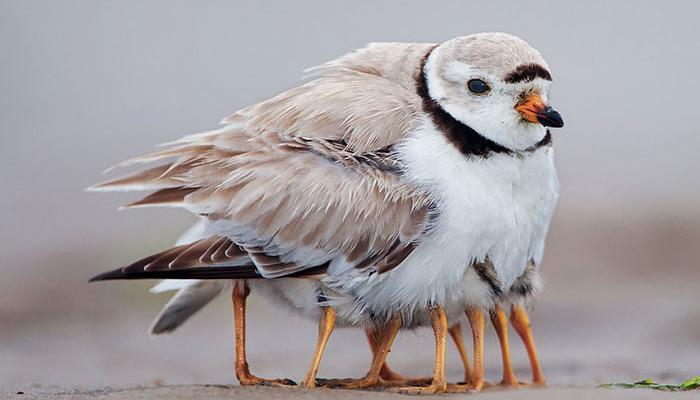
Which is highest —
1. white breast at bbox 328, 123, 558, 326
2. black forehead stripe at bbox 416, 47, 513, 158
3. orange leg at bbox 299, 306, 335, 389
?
black forehead stripe at bbox 416, 47, 513, 158

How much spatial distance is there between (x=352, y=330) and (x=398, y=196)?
4.02 metres

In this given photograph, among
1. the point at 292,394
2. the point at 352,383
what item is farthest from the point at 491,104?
the point at 292,394

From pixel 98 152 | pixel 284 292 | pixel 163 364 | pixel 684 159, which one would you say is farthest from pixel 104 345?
pixel 684 159

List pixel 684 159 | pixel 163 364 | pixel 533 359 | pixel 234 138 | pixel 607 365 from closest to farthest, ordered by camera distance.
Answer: pixel 234 138
pixel 533 359
pixel 607 365
pixel 163 364
pixel 684 159

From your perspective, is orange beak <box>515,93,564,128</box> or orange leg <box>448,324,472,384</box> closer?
orange beak <box>515,93,564,128</box>

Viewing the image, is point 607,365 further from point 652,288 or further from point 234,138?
point 234,138

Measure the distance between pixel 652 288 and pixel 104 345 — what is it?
4.35m

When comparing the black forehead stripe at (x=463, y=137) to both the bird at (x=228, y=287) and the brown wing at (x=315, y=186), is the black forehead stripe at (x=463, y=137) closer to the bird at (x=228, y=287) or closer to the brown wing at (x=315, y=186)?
the brown wing at (x=315, y=186)

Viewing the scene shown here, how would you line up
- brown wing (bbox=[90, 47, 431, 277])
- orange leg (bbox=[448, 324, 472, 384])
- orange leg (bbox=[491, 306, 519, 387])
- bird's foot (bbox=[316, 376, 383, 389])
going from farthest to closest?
orange leg (bbox=[448, 324, 472, 384]) → orange leg (bbox=[491, 306, 519, 387]) → bird's foot (bbox=[316, 376, 383, 389]) → brown wing (bbox=[90, 47, 431, 277])

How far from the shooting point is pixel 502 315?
809cm

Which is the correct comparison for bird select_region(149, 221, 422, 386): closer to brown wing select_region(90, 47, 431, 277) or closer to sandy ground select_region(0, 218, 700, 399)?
brown wing select_region(90, 47, 431, 277)

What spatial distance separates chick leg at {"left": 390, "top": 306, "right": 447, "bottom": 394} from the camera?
7.29 meters

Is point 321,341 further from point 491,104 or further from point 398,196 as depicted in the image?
point 491,104

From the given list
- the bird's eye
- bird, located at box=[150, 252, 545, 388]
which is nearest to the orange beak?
the bird's eye
